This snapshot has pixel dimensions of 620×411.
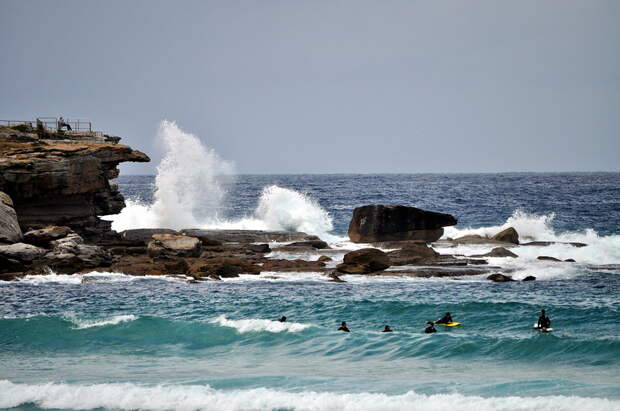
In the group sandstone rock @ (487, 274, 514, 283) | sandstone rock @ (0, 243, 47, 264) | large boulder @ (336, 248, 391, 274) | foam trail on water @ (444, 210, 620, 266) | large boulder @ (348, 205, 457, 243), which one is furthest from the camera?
large boulder @ (348, 205, 457, 243)

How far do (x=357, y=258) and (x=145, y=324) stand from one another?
12998 millimetres

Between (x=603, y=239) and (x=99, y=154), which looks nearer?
(x=99, y=154)

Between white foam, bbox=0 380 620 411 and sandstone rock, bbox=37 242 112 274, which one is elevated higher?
sandstone rock, bbox=37 242 112 274

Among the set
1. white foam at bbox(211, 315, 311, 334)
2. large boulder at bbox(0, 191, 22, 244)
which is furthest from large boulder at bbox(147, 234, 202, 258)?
white foam at bbox(211, 315, 311, 334)

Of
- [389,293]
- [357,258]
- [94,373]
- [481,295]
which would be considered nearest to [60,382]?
[94,373]

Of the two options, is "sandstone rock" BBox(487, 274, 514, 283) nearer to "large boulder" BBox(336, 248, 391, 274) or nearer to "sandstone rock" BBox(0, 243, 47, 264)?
"large boulder" BBox(336, 248, 391, 274)

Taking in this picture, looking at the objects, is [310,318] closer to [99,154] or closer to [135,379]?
[135,379]

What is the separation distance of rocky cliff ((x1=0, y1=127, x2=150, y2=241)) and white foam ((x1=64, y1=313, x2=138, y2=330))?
13.5 m

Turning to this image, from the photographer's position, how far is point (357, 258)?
115 feet

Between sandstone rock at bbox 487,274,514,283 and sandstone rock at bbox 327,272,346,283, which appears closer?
sandstone rock at bbox 487,274,514,283

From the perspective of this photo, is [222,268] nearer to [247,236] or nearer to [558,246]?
[247,236]

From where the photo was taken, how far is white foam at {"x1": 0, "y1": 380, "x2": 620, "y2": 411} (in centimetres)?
1634

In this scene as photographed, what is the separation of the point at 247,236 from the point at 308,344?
22944 millimetres

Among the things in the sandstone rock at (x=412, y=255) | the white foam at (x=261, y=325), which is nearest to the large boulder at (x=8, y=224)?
the white foam at (x=261, y=325)
